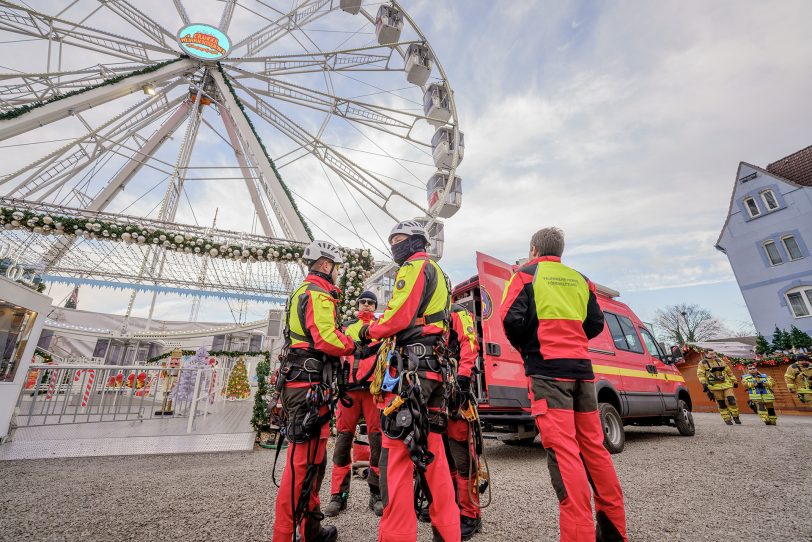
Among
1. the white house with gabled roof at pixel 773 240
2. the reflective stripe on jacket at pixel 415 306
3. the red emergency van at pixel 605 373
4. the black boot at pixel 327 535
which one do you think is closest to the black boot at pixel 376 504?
the black boot at pixel 327 535

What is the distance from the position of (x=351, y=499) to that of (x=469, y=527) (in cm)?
157

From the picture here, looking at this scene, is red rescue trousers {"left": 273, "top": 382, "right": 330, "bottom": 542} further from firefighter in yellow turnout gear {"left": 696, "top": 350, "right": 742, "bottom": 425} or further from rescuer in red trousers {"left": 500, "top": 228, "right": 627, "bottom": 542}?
firefighter in yellow turnout gear {"left": 696, "top": 350, "right": 742, "bottom": 425}

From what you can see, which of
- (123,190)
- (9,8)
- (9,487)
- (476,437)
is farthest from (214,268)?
(476,437)

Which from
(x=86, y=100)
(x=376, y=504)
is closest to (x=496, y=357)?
(x=376, y=504)

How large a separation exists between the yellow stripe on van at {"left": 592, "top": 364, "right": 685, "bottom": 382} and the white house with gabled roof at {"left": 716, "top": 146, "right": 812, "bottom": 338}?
49.9 ft

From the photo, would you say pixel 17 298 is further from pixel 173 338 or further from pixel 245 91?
pixel 173 338

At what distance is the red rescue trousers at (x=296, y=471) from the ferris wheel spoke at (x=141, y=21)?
1445cm

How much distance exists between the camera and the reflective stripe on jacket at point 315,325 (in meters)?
2.42

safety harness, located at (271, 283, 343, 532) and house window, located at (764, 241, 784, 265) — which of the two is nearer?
safety harness, located at (271, 283, 343, 532)

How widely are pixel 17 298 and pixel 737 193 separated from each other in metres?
28.0

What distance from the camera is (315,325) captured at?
2.45 meters

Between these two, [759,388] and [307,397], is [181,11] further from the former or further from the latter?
[759,388]

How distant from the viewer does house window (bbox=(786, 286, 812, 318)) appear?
1550 cm

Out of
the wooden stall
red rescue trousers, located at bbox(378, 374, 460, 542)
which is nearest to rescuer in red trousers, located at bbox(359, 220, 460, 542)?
red rescue trousers, located at bbox(378, 374, 460, 542)
